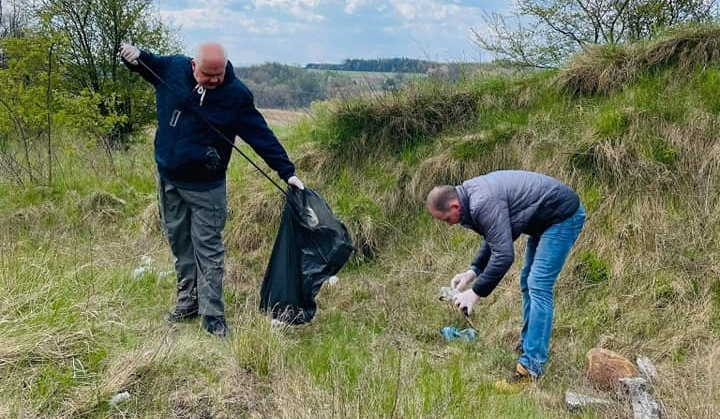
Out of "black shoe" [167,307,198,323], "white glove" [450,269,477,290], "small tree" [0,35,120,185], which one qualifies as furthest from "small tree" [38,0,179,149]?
"white glove" [450,269,477,290]

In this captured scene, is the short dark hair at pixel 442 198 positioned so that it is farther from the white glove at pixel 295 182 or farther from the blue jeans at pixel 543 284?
the white glove at pixel 295 182

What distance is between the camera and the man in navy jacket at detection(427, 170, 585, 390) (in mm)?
3311

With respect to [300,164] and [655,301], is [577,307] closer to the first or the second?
[655,301]

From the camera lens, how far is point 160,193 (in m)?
3.99

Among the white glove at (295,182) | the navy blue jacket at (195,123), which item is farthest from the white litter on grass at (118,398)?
the white glove at (295,182)

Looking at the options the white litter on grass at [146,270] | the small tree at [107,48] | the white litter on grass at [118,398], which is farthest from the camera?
the small tree at [107,48]

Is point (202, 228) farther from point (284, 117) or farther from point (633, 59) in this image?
point (633, 59)

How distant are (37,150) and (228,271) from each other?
443cm

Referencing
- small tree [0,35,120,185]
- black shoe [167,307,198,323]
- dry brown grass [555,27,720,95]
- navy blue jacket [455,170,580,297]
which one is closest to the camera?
navy blue jacket [455,170,580,297]

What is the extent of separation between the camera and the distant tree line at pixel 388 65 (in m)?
7.36

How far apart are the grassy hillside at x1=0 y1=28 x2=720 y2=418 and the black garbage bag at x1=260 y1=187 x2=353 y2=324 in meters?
0.27

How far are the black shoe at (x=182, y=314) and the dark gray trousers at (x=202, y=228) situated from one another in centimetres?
15

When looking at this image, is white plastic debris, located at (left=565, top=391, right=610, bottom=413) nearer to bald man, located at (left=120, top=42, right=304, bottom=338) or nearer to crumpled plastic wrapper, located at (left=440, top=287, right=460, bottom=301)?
crumpled plastic wrapper, located at (left=440, top=287, right=460, bottom=301)

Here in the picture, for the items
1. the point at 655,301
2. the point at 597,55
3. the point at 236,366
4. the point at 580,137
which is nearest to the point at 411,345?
the point at 236,366
